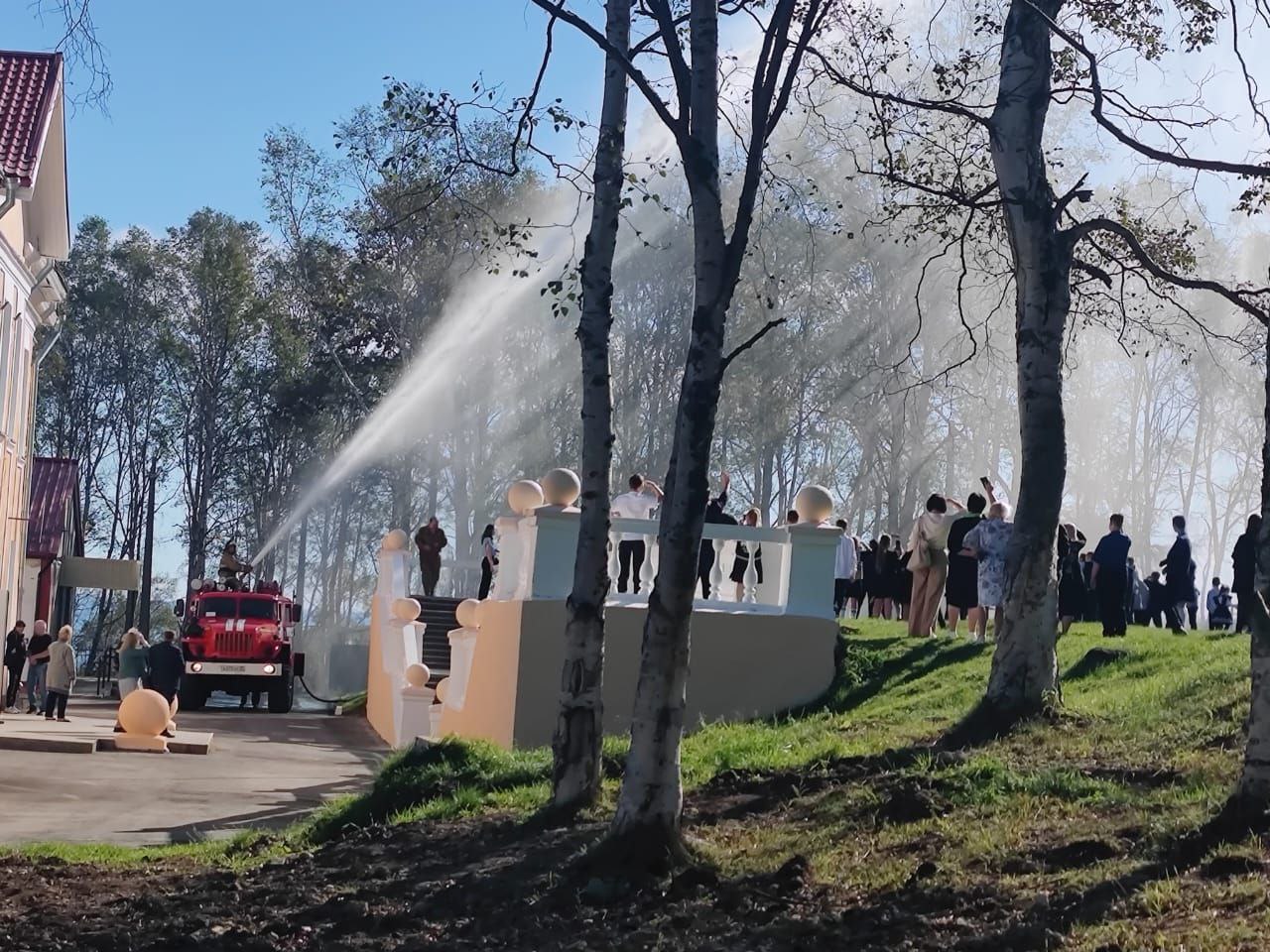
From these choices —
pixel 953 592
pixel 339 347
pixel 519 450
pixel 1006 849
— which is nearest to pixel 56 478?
pixel 339 347

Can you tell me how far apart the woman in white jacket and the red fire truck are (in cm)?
567

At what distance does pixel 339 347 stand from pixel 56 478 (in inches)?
348

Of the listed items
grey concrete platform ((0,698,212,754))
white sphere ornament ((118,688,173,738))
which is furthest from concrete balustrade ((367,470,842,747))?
white sphere ornament ((118,688,173,738))

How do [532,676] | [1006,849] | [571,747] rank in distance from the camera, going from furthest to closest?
[532,676] < [571,747] < [1006,849]

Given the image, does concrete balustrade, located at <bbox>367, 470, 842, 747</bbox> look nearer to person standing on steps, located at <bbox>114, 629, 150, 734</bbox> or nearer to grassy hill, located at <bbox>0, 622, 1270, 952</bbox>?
grassy hill, located at <bbox>0, 622, 1270, 952</bbox>

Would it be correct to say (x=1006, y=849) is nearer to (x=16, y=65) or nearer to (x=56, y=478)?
(x=16, y=65)

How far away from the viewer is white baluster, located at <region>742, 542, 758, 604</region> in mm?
18391

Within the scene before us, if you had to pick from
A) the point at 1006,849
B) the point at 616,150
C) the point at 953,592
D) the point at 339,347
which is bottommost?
the point at 1006,849

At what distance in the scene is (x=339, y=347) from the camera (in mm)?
51531

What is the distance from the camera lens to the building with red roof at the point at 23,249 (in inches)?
1148

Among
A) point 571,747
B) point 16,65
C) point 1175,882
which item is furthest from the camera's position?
point 16,65

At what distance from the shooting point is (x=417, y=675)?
22953 millimetres

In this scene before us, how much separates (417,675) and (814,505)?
23.3ft

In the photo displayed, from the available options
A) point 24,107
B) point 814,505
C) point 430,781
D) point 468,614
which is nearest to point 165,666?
point 24,107
